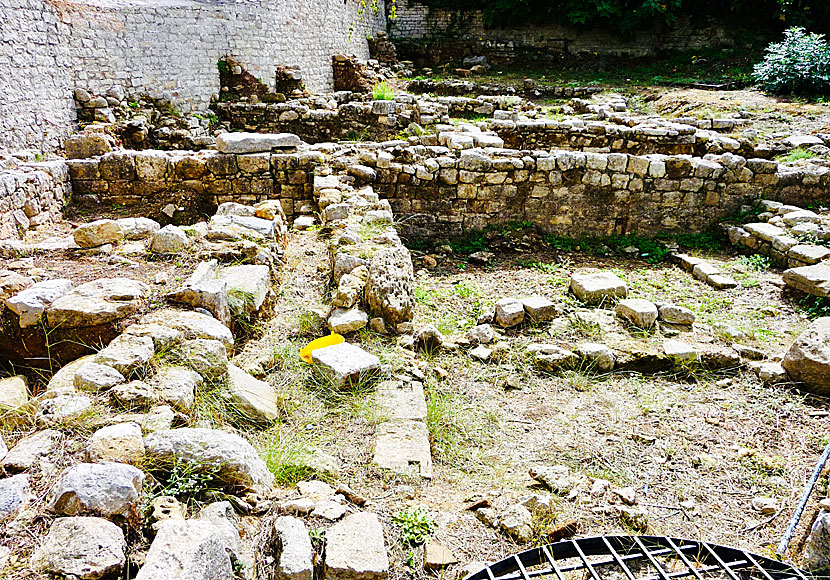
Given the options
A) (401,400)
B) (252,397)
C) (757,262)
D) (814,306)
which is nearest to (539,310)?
(401,400)

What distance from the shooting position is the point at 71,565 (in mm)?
1887

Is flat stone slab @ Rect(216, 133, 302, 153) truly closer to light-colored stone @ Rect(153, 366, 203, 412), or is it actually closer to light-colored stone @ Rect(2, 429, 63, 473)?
light-colored stone @ Rect(153, 366, 203, 412)

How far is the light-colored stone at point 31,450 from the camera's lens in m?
2.35

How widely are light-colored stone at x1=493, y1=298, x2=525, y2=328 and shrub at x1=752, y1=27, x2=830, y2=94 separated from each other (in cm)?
1308

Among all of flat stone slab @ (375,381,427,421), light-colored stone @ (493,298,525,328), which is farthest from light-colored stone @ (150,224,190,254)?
light-colored stone @ (493,298,525,328)

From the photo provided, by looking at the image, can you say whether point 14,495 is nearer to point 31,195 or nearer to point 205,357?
point 205,357

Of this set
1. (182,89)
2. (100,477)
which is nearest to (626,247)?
(100,477)

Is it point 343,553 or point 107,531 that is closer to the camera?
point 107,531

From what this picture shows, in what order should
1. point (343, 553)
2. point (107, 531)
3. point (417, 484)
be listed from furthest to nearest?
point (417, 484), point (343, 553), point (107, 531)

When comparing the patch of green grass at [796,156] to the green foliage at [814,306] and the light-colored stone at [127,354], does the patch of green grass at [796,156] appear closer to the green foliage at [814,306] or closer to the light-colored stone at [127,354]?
the green foliage at [814,306]

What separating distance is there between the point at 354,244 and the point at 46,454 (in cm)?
349

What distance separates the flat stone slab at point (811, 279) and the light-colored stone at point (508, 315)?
10.1 feet

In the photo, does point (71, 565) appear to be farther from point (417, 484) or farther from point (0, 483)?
point (417, 484)

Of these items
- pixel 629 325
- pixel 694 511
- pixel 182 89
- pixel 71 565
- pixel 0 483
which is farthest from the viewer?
pixel 182 89
